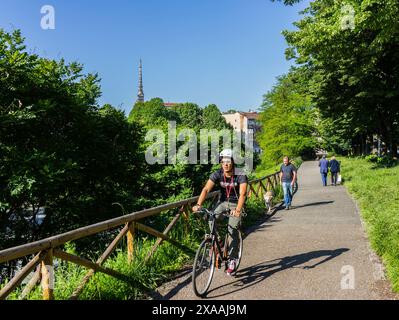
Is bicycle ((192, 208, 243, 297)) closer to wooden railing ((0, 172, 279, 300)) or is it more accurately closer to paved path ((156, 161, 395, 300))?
paved path ((156, 161, 395, 300))

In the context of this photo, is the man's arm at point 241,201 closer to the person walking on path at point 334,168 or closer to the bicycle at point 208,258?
the bicycle at point 208,258

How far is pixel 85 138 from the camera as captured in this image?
489 inches

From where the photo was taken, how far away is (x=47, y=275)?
4484mm

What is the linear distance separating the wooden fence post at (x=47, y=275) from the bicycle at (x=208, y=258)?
6.14 feet

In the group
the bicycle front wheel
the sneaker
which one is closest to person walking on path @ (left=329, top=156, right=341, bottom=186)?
the sneaker

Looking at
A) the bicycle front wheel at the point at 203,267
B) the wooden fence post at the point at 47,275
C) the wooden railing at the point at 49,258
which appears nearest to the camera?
the wooden railing at the point at 49,258

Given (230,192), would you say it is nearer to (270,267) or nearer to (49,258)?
(270,267)

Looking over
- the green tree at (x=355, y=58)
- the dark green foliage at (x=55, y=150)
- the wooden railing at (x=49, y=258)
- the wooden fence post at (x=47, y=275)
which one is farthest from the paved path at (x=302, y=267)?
the green tree at (x=355, y=58)

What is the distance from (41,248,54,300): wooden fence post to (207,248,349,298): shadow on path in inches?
86.5

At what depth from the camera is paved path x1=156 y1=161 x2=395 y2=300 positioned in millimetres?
5742

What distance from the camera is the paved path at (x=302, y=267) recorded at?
5742 millimetres

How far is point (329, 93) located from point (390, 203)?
18.0 m

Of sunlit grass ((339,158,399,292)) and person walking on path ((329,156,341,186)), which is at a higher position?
person walking on path ((329,156,341,186))
